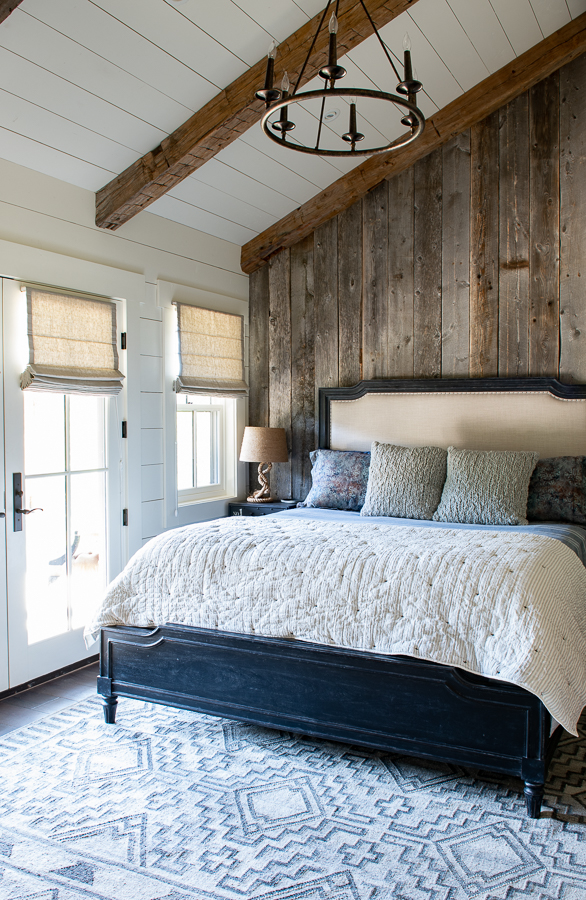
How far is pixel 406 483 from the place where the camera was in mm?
3719

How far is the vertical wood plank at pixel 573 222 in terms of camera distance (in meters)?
3.83

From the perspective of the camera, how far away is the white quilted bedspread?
2.16 m

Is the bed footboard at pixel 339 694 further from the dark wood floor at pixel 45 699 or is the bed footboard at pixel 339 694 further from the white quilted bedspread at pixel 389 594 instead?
the dark wood floor at pixel 45 699

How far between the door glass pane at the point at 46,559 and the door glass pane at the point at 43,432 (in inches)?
2.9

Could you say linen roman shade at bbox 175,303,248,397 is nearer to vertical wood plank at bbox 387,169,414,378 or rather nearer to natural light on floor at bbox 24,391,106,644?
natural light on floor at bbox 24,391,106,644

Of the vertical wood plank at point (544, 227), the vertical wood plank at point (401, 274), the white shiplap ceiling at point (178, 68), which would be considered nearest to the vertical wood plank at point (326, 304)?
the vertical wood plank at point (401, 274)

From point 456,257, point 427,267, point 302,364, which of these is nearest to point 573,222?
point 456,257

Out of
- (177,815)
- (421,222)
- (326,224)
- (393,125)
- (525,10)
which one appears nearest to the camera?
(177,815)

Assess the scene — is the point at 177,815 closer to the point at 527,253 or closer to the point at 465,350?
the point at 465,350

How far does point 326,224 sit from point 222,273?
31.7 inches

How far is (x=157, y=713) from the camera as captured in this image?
9.80ft

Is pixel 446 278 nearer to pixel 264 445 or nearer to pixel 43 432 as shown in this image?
pixel 264 445

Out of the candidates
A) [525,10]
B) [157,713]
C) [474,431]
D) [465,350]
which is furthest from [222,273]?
[157,713]

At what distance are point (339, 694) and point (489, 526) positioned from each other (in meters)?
1.37
